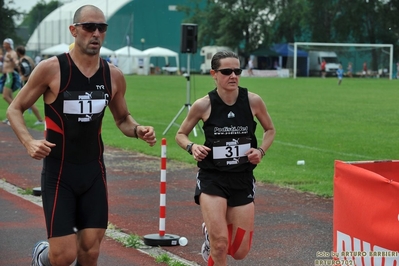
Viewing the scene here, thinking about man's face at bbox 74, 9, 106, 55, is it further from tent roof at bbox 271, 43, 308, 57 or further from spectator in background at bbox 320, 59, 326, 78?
tent roof at bbox 271, 43, 308, 57

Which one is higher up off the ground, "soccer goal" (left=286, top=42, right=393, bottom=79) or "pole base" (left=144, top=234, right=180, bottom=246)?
"soccer goal" (left=286, top=42, right=393, bottom=79)

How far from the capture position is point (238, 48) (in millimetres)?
95875

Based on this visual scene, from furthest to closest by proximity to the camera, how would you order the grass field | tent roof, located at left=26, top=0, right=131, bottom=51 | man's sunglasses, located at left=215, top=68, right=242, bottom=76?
tent roof, located at left=26, top=0, right=131, bottom=51, the grass field, man's sunglasses, located at left=215, top=68, right=242, bottom=76

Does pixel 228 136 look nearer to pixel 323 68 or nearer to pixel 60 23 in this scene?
pixel 323 68

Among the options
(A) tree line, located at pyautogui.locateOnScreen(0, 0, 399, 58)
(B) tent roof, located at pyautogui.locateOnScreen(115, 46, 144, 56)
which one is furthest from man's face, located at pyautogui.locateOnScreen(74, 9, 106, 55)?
(A) tree line, located at pyautogui.locateOnScreen(0, 0, 399, 58)

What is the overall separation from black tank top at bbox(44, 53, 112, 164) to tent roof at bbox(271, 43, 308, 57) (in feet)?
242

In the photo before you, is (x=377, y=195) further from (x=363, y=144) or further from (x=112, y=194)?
(x=363, y=144)

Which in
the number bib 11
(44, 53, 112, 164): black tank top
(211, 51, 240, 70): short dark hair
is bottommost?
the number bib 11

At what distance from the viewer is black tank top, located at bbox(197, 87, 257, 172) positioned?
662 centimetres

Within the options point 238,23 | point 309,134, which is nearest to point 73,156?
point 309,134

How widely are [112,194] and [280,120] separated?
14.6 meters

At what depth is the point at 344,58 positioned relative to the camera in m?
76.4

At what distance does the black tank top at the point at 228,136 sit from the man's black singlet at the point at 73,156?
103cm

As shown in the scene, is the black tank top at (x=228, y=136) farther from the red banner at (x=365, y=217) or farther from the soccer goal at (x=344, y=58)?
the soccer goal at (x=344, y=58)
